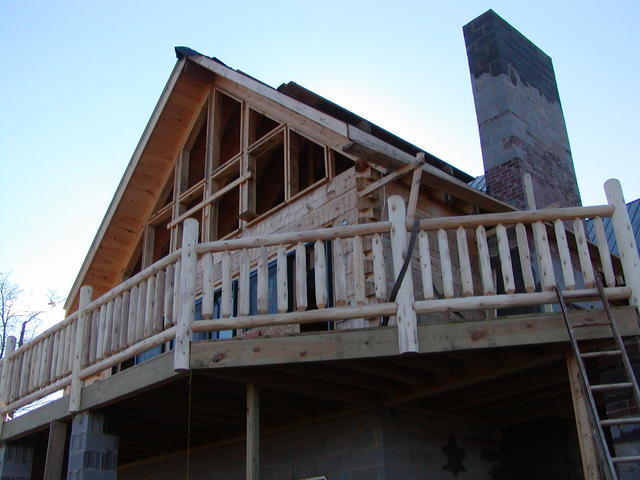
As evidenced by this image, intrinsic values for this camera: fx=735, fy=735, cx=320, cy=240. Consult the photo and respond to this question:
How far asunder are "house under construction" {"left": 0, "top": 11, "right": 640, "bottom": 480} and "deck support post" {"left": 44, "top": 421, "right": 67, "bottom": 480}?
3cm

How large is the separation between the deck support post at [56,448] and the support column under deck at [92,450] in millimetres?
541

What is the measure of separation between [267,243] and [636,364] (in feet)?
12.4

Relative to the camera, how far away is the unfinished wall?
28.2 ft

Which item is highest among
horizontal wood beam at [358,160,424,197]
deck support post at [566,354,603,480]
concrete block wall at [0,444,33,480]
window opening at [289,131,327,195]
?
window opening at [289,131,327,195]

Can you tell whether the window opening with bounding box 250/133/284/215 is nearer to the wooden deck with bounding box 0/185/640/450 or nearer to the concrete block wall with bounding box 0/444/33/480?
the wooden deck with bounding box 0/185/640/450

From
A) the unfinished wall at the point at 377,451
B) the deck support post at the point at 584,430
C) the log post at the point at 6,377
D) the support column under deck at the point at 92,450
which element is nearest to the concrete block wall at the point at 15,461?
the log post at the point at 6,377

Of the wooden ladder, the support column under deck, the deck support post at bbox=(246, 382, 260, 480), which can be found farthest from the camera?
the support column under deck

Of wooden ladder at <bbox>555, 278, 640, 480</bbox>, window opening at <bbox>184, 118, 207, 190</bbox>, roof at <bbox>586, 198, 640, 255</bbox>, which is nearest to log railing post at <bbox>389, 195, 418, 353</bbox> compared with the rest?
wooden ladder at <bbox>555, 278, 640, 480</bbox>

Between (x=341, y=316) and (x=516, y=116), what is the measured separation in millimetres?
7614

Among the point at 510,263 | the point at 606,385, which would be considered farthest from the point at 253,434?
the point at 606,385

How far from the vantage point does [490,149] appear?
13.0 meters

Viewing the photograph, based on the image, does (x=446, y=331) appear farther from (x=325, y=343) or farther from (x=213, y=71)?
(x=213, y=71)

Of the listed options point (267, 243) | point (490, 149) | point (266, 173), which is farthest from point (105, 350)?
point (490, 149)

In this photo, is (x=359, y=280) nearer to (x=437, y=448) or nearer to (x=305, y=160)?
(x=437, y=448)
